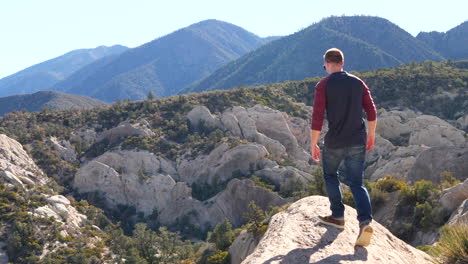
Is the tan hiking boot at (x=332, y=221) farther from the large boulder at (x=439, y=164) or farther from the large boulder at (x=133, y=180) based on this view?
the large boulder at (x=133, y=180)

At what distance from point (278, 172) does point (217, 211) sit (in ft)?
22.0

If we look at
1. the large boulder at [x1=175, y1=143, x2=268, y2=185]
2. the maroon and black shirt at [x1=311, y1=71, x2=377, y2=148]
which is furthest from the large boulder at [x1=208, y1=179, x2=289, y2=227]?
the maroon and black shirt at [x1=311, y1=71, x2=377, y2=148]

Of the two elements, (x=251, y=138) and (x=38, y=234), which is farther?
(x=251, y=138)

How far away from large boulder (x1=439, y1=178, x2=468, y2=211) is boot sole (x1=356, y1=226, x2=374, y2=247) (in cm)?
1205

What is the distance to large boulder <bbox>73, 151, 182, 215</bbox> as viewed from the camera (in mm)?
40969

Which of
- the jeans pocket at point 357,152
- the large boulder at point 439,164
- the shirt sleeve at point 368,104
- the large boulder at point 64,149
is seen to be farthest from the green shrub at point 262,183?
the jeans pocket at point 357,152

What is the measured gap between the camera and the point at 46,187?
38.0 m

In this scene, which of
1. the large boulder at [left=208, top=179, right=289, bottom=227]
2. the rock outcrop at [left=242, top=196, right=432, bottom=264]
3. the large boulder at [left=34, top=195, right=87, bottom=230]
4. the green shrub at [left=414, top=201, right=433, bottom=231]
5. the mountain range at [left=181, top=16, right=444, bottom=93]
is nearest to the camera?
the rock outcrop at [left=242, top=196, right=432, bottom=264]

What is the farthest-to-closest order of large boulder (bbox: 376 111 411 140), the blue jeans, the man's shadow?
large boulder (bbox: 376 111 411 140) → the blue jeans → the man's shadow

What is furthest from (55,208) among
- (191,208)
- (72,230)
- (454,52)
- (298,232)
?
(454,52)

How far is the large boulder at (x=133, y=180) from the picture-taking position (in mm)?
40969

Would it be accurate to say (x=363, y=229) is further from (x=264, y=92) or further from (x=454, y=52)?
(x=454, y=52)

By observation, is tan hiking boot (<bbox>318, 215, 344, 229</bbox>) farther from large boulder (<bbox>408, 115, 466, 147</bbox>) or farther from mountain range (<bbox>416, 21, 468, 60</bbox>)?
mountain range (<bbox>416, 21, 468, 60</bbox>)

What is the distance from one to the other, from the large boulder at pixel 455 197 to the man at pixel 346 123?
12.0 metres
